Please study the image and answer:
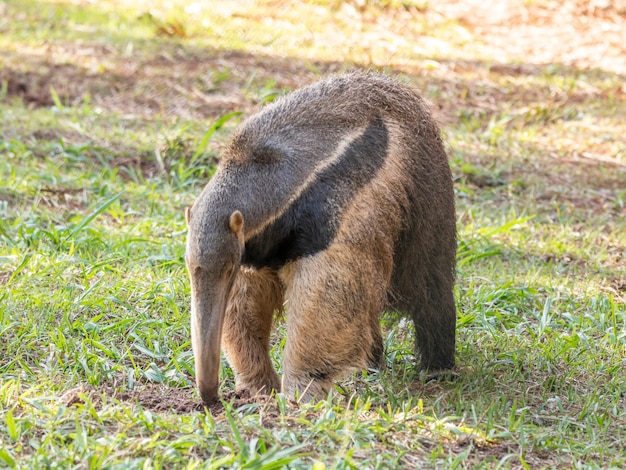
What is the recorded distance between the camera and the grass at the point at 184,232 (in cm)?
380

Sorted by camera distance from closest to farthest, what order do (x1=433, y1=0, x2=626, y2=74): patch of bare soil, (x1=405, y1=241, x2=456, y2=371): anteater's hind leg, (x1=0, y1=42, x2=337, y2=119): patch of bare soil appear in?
(x1=405, y1=241, x2=456, y2=371): anteater's hind leg → (x1=0, y1=42, x2=337, y2=119): patch of bare soil → (x1=433, y1=0, x2=626, y2=74): patch of bare soil

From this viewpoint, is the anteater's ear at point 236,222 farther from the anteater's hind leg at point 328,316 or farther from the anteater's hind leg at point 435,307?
the anteater's hind leg at point 435,307

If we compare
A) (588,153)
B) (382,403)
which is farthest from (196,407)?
(588,153)

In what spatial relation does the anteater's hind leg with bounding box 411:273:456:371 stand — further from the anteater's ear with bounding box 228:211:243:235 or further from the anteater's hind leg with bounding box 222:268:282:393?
the anteater's ear with bounding box 228:211:243:235

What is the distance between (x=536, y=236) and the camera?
23.5ft

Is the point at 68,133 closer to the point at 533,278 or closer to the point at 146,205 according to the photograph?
the point at 146,205

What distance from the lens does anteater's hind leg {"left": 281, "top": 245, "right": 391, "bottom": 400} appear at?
408 cm

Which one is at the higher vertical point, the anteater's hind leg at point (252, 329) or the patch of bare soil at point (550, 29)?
the patch of bare soil at point (550, 29)

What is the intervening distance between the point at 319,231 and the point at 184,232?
252 centimetres

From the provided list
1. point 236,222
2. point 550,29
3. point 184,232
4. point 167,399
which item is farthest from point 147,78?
point 236,222

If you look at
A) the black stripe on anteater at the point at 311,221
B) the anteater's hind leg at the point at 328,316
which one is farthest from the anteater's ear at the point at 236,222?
the anteater's hind leg at the point at 328,316

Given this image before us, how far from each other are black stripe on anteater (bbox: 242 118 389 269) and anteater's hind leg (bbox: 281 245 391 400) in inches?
2.6

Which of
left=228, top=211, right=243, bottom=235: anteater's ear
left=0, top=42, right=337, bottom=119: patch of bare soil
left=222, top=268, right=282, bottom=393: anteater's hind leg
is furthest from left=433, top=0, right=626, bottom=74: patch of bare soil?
left=228, top=211, right=243, bottom=235: anteater's ear

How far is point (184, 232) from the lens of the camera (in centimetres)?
639
